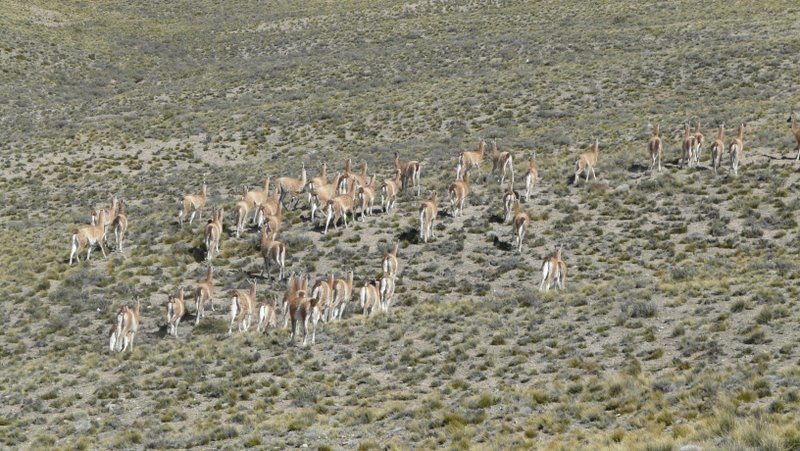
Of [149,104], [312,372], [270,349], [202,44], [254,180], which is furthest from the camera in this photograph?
[202,44]

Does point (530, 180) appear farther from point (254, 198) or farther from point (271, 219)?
point (254, 198)

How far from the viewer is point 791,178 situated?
96.2ft

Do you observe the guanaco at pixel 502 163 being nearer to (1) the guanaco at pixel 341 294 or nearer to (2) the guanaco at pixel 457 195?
(2) the guanaco at pixel 457 195

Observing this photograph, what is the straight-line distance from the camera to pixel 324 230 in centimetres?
2928

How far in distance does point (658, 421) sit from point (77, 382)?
43.4ft

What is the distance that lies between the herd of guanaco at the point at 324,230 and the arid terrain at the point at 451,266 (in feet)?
1.85

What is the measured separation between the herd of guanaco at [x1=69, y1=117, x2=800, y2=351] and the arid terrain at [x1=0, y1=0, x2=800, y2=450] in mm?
563

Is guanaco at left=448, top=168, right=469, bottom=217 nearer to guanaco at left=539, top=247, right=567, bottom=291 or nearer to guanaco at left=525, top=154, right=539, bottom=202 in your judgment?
guanaco at left=525, top=154, right=539, bottom=202

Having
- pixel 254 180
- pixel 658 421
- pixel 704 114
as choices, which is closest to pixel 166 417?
pixel 658 421

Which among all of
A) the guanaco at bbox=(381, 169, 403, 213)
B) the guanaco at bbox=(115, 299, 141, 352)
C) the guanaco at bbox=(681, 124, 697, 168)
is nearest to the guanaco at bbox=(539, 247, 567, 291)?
the guanaco at bbox=(381, 169, 403, 213)

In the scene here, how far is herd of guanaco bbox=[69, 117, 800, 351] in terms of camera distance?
20703 mm

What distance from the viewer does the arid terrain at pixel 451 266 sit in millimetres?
14539

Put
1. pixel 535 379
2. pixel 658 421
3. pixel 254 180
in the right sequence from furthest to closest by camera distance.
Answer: pixel 254 180
pixel 535 379
pixel 658 421

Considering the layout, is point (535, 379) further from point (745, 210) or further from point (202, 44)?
point (202, 44)
